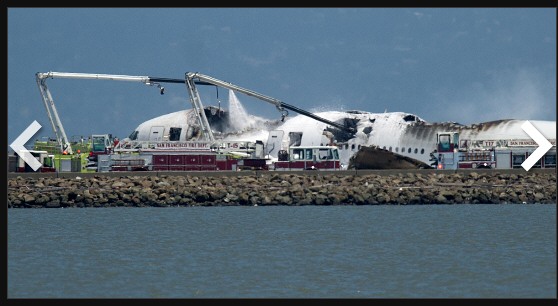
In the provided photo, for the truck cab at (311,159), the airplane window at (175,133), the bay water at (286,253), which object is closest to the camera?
the bay water at (286,253)

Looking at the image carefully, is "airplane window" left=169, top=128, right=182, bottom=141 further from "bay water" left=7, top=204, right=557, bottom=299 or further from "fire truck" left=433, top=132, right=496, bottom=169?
"bay water" left=7, top=204, right=557, bottom=299

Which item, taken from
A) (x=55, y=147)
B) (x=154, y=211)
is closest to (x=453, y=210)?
(x=154, y=211)

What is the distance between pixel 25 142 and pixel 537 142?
4039 cm

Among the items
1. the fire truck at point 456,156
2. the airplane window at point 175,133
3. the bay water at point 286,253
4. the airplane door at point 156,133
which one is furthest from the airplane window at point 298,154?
the airplane window at point 175,133

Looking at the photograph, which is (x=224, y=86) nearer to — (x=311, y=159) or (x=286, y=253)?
(x=311, y=159)

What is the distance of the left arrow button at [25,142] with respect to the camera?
108 metres

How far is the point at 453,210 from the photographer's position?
84.9m

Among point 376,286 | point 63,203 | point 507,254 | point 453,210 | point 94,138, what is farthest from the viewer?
point 94,138

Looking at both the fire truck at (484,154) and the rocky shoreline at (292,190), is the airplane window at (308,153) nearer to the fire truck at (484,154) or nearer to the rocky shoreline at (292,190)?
the rocky shoreline at (292,190)

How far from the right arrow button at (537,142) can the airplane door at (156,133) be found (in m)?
34.3

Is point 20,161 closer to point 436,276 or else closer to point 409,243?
point 409,243

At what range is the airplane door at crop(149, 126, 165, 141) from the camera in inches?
4943

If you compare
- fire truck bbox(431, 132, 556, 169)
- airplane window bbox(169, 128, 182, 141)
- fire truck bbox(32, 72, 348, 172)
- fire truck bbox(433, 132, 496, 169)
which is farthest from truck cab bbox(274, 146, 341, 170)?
airplane window bbox(169, 128, 182, 141)
